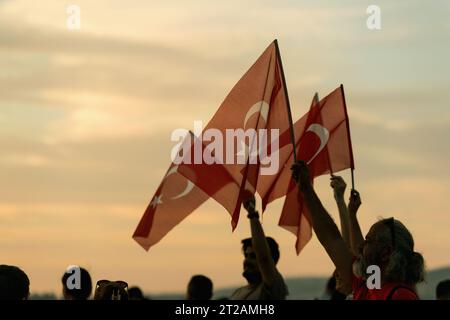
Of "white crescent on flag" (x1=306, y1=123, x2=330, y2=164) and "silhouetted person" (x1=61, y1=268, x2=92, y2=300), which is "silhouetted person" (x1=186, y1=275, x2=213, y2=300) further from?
"silhouetted person" (x1=61, y1=268, x2=92, y2=300)

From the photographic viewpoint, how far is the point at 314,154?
15.4 metres

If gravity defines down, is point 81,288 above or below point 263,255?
below

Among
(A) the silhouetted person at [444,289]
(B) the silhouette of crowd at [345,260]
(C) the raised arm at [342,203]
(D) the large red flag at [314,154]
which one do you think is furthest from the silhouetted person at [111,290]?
(D) the large red flag at [314,154]

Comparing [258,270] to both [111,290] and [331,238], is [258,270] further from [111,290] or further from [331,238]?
[331,238]

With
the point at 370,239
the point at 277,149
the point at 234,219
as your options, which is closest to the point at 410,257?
the point at 370,239

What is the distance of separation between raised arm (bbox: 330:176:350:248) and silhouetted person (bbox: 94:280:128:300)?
1.93 meters

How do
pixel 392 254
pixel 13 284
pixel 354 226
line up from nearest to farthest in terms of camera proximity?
pixel 392 254, pixel 13 284, pixel 354 226

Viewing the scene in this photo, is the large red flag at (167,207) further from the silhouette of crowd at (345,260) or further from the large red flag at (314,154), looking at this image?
the silhouette of crowd at (345,260)

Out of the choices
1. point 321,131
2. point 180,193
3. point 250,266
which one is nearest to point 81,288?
point 180,193

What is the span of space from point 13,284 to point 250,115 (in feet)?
18.8

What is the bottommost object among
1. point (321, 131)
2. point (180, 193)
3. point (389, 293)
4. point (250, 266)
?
point (389, 293)
